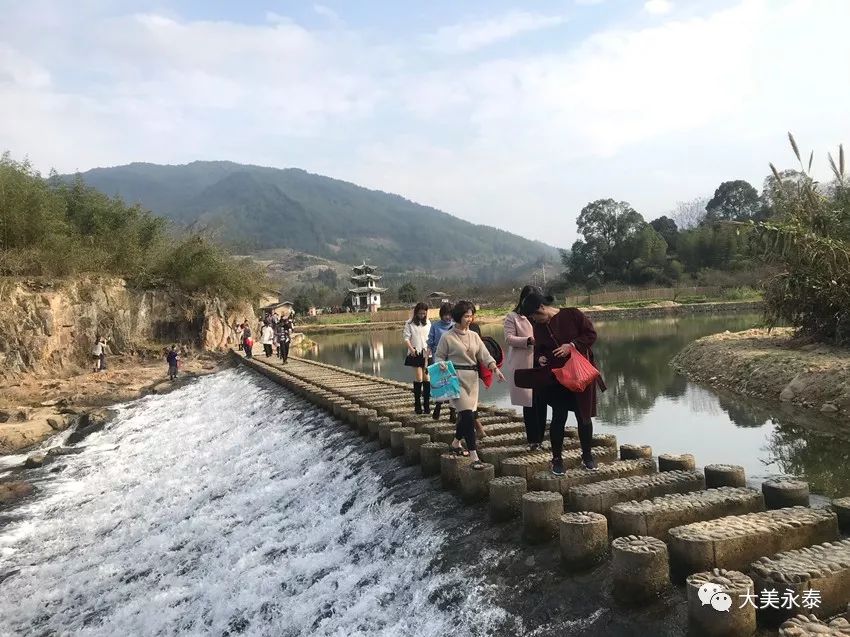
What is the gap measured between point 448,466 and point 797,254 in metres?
10.3

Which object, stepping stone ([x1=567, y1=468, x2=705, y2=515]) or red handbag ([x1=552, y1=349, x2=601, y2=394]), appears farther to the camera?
red handbag ([x1=552, y1=349, x2=601, y2=394])

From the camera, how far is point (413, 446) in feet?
21.4

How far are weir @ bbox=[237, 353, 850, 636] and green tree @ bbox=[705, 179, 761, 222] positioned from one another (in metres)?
72.9

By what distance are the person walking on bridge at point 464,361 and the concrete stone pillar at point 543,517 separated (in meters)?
1.65

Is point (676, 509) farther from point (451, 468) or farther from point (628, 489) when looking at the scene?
point (451, 468)

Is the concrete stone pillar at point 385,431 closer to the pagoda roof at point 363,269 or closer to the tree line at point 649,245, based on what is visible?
the tree line at point 649,245

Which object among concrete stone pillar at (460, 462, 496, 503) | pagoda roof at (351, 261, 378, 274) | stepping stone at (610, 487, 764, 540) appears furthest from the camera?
pagoda roof at (351, 261, 378, 274)

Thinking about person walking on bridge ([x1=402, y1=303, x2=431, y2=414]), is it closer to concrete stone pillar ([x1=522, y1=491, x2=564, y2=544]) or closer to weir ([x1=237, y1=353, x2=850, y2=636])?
weir ([x1=237, y1=353, x2=850, y2=636])

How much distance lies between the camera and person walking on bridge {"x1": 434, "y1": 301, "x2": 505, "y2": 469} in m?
5.77

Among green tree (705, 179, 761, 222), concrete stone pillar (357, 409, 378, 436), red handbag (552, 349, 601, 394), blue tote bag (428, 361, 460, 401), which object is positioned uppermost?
green tree (705, 179, 761, 222)

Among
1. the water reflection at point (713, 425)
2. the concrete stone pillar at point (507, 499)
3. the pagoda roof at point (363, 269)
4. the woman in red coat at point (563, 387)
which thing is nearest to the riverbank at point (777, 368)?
the water reflection at point (713, 425)

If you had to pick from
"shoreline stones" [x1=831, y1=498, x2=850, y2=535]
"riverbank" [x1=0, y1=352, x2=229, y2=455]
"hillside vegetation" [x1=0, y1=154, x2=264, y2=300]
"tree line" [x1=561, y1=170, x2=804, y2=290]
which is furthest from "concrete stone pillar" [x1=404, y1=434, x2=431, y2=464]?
"tree line" [x1=561, y1=170, x2=804, y2=290]

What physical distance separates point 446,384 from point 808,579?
352 centimetres

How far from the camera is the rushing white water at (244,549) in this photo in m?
4.31
